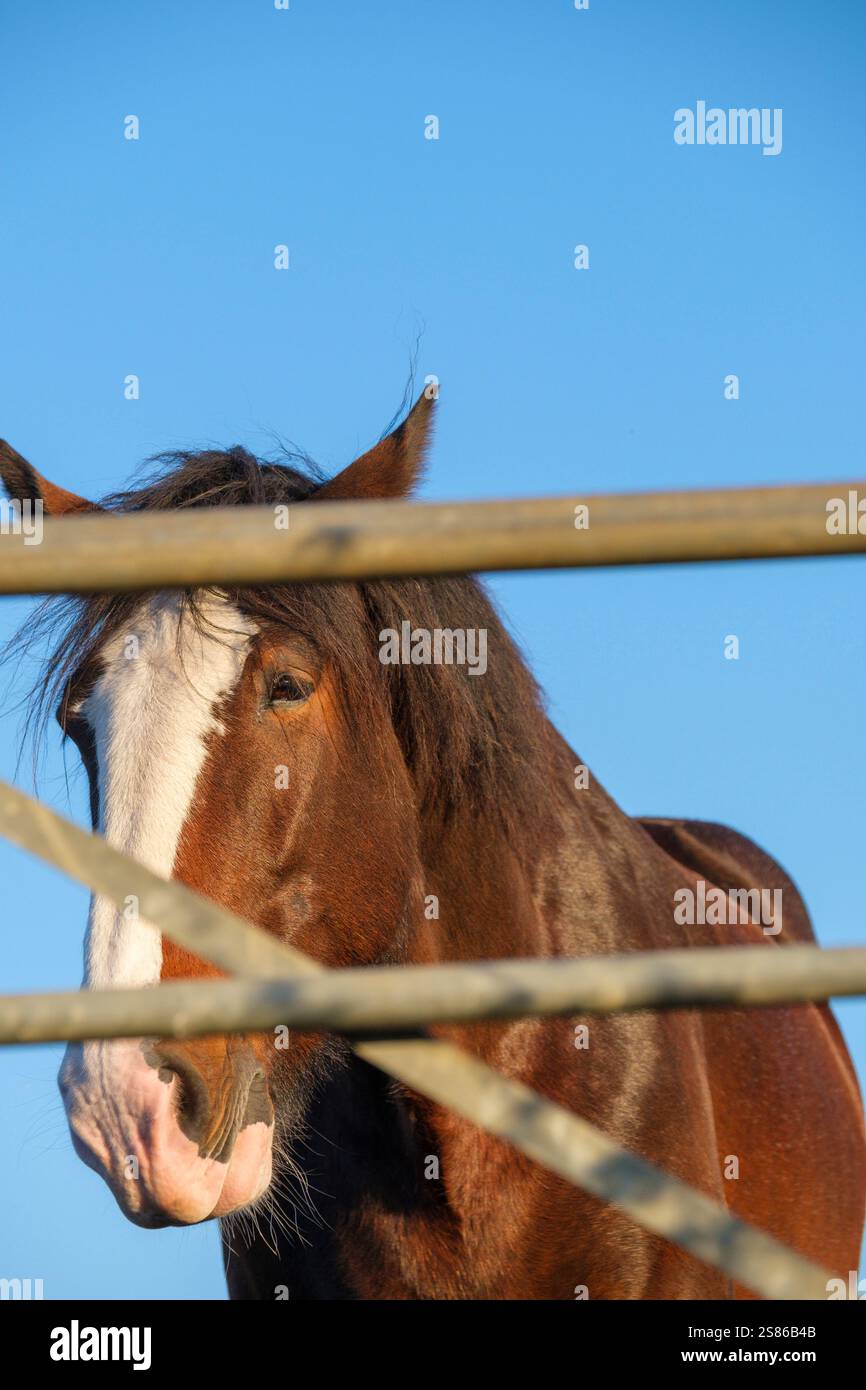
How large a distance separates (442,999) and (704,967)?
0.18m

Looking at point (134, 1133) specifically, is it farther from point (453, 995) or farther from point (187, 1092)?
point (453, 995)

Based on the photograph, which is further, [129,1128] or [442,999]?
[129,1128]

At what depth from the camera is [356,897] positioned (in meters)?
2.93

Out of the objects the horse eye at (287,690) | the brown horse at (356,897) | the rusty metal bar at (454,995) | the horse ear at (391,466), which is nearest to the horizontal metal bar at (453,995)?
the rusty metal bar at (454,995)

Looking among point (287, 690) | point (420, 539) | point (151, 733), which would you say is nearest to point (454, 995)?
point (420, 539)

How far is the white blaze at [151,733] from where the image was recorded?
2.36 m

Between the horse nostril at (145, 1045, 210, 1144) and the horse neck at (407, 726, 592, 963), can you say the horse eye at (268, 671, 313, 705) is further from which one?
the horse nostril at (145, 1045, 210, 1144)

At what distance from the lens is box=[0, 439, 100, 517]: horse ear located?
11.2ft

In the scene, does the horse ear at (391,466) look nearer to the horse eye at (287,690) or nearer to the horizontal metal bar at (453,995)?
the horse eye at (287,690)

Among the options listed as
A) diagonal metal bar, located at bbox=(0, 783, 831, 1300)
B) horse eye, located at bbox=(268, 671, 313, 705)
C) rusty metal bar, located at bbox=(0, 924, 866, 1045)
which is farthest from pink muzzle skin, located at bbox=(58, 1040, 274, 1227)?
rusty metal bar, located at bbox=(0, 924, 866, 1045)

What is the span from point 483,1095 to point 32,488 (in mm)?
2703
